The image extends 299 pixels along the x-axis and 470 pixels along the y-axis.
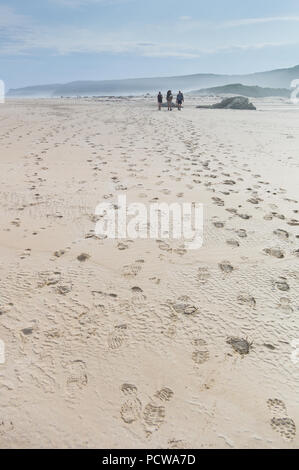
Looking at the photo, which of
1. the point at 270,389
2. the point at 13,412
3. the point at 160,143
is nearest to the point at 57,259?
the point at 13,412

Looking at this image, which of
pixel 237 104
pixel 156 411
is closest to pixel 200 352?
pixel 156 411

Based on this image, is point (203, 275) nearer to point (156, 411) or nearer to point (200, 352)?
point (200, 352)

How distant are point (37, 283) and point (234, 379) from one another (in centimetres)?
213

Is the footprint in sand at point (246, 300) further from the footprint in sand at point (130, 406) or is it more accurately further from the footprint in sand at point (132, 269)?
the footprint in sand at point (130, 406)

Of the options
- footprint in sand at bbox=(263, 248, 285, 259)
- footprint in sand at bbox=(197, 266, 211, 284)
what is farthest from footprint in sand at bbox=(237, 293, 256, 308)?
footprint in sand at bbox=(263, 248, 285, 259)

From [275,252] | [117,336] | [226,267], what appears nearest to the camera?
[117,336]

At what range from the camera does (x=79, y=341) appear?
8.29 feet
